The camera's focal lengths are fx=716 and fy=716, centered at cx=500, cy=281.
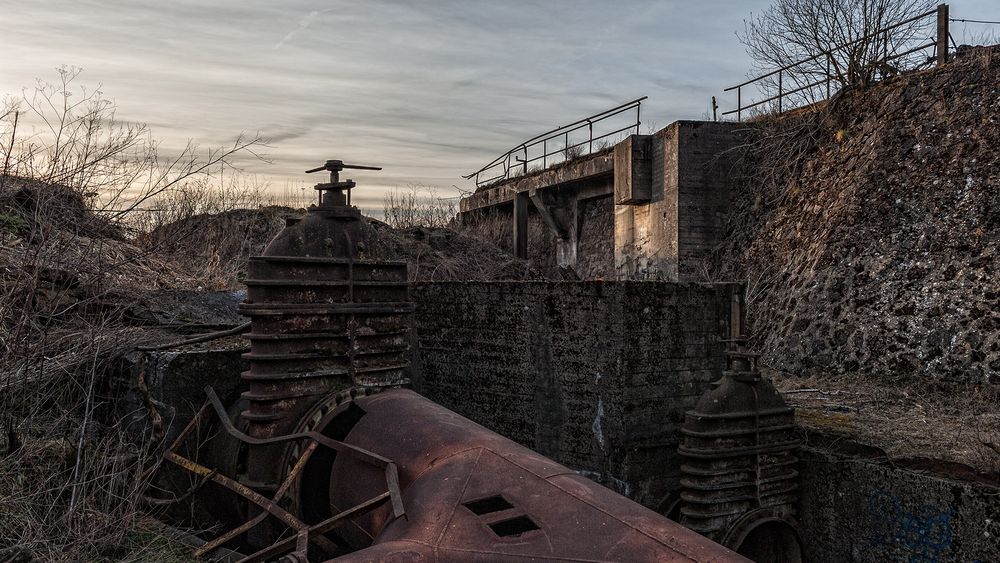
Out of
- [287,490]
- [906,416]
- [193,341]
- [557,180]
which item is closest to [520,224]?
[557,180]

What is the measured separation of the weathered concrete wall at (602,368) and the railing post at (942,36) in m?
6.67

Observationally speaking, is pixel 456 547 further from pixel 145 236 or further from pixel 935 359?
pixel 145 236

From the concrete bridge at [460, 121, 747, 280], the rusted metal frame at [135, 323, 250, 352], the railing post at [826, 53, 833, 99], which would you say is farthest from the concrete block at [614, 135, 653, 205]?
the rusted metal frame at [135, 323, 250, 352]

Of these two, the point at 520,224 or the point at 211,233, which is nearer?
the point at 211,233

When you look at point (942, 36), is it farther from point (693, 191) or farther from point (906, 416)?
point (906, 416)

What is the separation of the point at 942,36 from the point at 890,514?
827 cm

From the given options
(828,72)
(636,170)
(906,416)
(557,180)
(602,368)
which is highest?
(828,72)

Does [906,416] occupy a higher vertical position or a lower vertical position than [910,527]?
higher

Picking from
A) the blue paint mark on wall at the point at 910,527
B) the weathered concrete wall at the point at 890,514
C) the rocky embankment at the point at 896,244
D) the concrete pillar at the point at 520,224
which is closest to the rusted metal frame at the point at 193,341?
the weathered concrete wall at the point at 890,514

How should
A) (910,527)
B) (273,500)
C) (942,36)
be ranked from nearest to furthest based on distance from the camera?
(273,500) → (910,527) → (942,36)

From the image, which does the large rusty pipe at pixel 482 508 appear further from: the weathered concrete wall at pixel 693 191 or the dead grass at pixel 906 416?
the weathered concrete wall at pixel 693 191

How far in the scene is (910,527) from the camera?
5.11 meters

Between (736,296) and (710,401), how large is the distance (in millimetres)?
1168

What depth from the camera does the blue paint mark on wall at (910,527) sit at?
4926 millimetres
